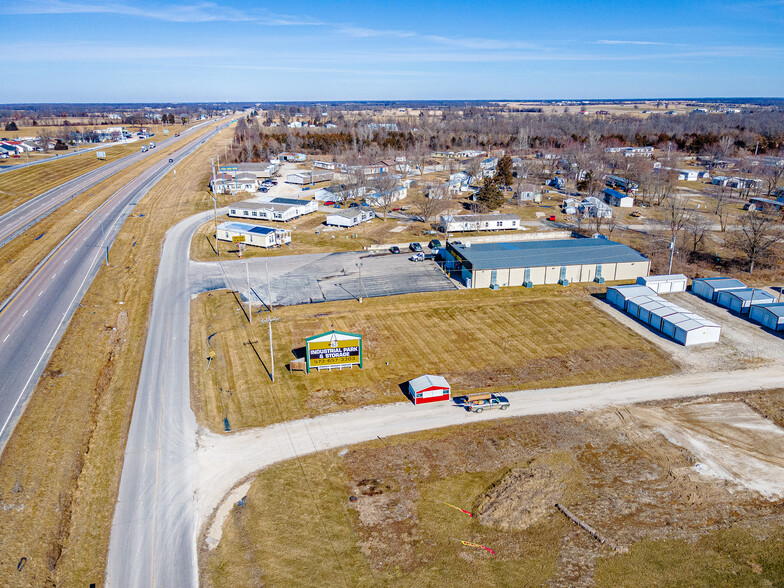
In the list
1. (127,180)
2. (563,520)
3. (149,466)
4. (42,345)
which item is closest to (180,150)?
(127,180)

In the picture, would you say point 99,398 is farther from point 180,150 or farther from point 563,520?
point 180,150

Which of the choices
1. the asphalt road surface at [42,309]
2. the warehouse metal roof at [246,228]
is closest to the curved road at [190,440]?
the asphalt road surface at [42,309]

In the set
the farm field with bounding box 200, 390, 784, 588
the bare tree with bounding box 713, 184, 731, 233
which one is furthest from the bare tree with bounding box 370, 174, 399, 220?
the farm field with bounding box 200, 390, 784, 588

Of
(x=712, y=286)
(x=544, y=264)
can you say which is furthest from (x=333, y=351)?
(x=712, y=286)

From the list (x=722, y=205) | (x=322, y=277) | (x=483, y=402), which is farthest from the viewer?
(x=722, y=205)

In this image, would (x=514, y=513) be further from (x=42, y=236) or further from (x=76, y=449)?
(x=42, y=236)

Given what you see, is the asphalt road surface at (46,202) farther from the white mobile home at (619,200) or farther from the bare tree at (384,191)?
the white mobile home at (619,200)
